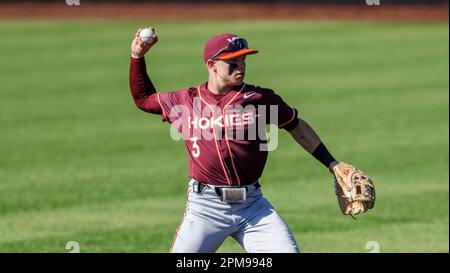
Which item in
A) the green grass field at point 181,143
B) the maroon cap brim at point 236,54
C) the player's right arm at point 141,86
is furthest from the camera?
the green grass field at point 181,143

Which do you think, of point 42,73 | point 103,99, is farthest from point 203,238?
point 42,73

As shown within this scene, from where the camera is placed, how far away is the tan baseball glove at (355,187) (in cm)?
749

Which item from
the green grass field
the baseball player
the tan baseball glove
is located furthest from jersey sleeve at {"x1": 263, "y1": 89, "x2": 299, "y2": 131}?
the green grass field

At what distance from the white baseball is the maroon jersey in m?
0.47

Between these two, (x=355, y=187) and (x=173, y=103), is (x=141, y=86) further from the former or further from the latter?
(x=355, y=187)

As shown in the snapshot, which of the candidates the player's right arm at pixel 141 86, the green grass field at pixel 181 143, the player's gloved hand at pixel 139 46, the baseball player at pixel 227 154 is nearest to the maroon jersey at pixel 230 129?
the baseball player at pixel 227 154

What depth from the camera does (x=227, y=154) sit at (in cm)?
745

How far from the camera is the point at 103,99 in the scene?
2238 cm

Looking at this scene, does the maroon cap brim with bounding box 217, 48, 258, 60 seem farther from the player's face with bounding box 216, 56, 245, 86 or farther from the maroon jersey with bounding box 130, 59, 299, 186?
the maroon jersey with bounding box 130, 59, 299, 186

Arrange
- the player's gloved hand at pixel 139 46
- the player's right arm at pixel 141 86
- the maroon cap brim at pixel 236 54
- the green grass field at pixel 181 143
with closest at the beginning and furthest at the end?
1. the maroon cap brim at pixel 236 54
2. the player's gloved hand at pixel 139 46
3. the player's right arm at pixel 141 86
4. the green grass field at pixel 181 143

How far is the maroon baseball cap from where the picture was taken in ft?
24.3

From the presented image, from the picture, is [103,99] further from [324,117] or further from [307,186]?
[307,186]

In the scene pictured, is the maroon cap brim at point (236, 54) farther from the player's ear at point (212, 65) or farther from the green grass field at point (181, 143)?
the green grass field at point (181, 143)
